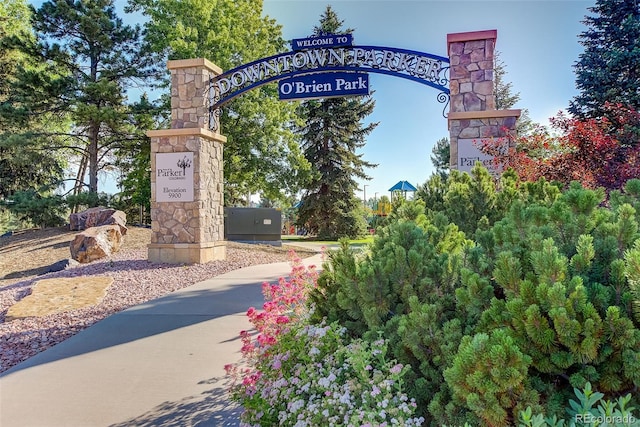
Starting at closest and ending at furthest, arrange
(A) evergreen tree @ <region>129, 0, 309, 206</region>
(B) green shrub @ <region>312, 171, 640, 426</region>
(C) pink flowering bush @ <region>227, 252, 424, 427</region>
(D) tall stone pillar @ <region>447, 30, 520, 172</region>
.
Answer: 1. (B) green shrub @ <region>312, 171, 640, 426</region>
2. (C) pink flowering bush @ <region>227, 252, 424, 427</region>
3. (D) tall stone pillar @ <region>447, 30, 520, 172</region>
4. (A) evergreen tree @ <region>129, 0, 309, 206</region>

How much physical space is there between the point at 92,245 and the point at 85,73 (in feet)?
35.4

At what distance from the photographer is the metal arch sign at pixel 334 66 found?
27.9 feet

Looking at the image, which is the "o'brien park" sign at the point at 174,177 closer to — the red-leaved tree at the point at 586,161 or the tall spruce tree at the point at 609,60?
the red-leaved tree at the point at 586,161

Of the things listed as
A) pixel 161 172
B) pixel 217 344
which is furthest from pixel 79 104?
pixel 217 344

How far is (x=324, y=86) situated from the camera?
30.3 ft

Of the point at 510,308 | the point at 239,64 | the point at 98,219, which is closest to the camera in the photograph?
the point at 510,308

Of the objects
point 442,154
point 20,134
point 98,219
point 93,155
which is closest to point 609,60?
point 442,154

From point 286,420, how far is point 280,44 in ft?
65.1

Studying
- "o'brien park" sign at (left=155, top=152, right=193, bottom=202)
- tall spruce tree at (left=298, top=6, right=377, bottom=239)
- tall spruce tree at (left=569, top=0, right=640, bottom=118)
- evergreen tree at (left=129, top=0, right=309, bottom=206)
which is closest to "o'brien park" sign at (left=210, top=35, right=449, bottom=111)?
"o'brien park" sign at (left=155, top=152, right=193, bottom=202)

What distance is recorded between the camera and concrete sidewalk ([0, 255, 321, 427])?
2.68 meters

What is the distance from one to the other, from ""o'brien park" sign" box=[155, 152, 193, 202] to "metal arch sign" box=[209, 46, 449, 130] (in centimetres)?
139

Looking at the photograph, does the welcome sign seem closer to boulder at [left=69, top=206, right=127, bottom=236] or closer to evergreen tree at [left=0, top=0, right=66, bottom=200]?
boulder at [left=69, top=206, right=127, bottom=236]

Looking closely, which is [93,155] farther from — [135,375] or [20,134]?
[135,375]

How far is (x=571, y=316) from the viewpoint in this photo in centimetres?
140
